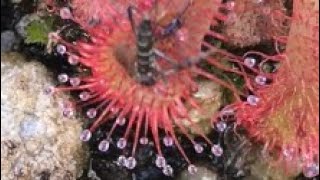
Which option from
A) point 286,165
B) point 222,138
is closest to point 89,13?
point 222,138

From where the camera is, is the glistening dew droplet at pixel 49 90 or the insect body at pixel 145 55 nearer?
the insect body at pixel 145 55

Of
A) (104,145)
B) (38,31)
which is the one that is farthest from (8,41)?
(104,145)

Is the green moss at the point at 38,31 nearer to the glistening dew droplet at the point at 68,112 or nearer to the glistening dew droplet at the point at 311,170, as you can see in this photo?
the glistening dew droplet at the point at 68,112

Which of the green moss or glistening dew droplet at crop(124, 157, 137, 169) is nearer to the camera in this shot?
glistening dew droplet at crop(124, 157, 137, 169)

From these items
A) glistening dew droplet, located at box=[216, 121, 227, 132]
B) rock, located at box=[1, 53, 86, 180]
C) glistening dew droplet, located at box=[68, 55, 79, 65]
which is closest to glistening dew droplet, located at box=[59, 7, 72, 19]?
glistening dew droplet, located at box=[68, 55, 79, 65]

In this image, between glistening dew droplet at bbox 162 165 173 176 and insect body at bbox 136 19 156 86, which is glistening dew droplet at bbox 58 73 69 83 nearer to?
insect body at bbox 136 19 156 86

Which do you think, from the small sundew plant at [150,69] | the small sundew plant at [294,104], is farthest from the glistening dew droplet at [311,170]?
the small sundew plant at [150,69]

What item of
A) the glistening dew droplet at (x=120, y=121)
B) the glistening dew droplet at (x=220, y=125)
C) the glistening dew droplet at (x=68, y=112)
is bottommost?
the glistening dew droplet at (x=220, y=125)
